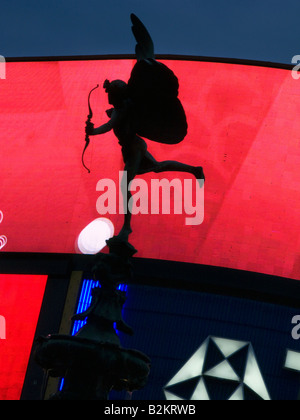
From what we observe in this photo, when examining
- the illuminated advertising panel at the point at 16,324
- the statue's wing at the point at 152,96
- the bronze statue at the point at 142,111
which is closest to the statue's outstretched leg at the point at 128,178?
the bronze statue at the point at 142,111

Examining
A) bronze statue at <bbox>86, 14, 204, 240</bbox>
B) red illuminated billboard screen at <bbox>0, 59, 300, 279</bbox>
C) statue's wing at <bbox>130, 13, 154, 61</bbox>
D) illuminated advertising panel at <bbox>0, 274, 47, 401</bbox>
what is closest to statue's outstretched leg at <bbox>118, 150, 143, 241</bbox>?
bronze statue at <bbox>86, 14, 204, 240</bbox>

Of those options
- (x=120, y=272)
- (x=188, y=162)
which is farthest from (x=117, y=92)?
(x=188, y=162)

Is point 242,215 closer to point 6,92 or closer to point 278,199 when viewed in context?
point 278,199

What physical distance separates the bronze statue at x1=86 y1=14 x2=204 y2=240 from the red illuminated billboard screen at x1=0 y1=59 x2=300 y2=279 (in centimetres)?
1423

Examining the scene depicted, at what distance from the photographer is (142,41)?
21.7ft

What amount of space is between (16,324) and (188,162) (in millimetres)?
7552

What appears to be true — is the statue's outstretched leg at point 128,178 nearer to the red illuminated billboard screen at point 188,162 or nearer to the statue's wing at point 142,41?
the statue's wing at point 142,41

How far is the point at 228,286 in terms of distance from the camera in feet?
A: 65.2

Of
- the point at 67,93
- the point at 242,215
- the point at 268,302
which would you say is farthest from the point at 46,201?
the point at 268,302

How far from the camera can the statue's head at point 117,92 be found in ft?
21.2

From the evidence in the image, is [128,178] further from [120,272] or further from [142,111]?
[120,272]

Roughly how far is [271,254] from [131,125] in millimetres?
14845

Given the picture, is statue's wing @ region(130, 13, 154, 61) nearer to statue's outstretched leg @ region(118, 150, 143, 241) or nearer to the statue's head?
the statue's head
